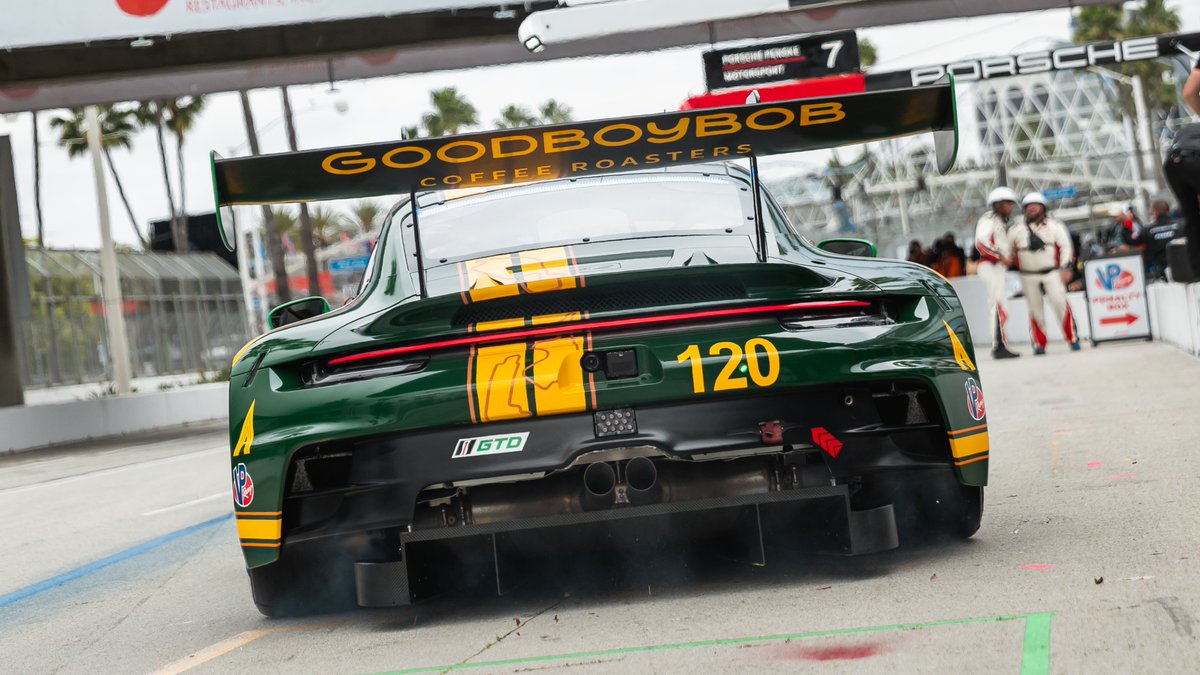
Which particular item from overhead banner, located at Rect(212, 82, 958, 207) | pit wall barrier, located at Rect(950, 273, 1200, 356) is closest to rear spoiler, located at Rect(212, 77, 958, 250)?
overhead banner, located at Rect(212, 82, 958, 207)

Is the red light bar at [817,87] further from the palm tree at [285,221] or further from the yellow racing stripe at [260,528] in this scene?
the palm tree at [285,221]

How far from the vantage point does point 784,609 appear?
405cm

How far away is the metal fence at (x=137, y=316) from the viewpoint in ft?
106

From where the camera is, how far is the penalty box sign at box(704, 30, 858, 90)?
21.0 m

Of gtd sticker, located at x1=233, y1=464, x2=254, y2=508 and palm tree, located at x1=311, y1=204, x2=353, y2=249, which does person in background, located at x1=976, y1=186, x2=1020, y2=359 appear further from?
palm tree, located at x1=311, y1=204, x2=353, y2=249

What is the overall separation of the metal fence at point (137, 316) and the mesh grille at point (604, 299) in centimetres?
2938

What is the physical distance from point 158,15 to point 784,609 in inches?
559

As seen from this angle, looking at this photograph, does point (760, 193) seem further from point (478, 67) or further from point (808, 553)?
point (478, 67)

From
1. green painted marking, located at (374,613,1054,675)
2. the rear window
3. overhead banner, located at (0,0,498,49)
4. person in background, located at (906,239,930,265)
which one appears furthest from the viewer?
person in background, located at (906,239,930,265)

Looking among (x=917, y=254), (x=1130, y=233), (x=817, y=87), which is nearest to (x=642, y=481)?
(x=817, y=87)

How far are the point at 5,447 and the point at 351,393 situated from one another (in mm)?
18232

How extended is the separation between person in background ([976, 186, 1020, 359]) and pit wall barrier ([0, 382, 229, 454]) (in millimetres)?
11553

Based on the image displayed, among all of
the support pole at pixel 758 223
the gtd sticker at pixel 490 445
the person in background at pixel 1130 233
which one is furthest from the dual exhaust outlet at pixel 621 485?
the person in background at pixel 1130 233

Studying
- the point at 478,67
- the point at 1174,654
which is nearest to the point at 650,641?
the point at 1174,654
